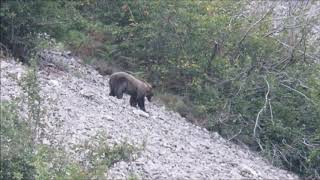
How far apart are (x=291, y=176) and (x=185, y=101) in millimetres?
4497

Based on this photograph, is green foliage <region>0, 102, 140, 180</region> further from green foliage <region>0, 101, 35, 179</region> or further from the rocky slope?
the rocky slope

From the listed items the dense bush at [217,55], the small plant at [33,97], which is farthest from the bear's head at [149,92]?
the small plant at [33,97]

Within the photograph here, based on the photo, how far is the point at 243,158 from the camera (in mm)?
15508

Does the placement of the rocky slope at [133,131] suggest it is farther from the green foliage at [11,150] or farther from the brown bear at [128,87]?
the green foliage at [11,150]

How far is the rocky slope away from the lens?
12.7 m

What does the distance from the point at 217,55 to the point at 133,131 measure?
6.02 metres

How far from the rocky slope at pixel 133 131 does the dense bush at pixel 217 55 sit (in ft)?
3.39

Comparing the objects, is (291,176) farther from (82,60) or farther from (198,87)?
(82,60)

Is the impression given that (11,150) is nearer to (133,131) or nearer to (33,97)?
(33,97)

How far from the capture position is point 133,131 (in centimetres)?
1452

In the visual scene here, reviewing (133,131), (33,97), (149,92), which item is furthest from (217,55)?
(33,97)

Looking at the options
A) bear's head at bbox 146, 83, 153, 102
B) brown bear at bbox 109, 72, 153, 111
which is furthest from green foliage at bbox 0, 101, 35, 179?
bear's head at bbox 146, 83, 153, 102

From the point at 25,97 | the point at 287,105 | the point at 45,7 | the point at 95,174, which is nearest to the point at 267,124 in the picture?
the point at 287,105

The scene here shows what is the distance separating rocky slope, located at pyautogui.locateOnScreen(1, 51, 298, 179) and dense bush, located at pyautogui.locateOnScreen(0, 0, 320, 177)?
3.39 ft
